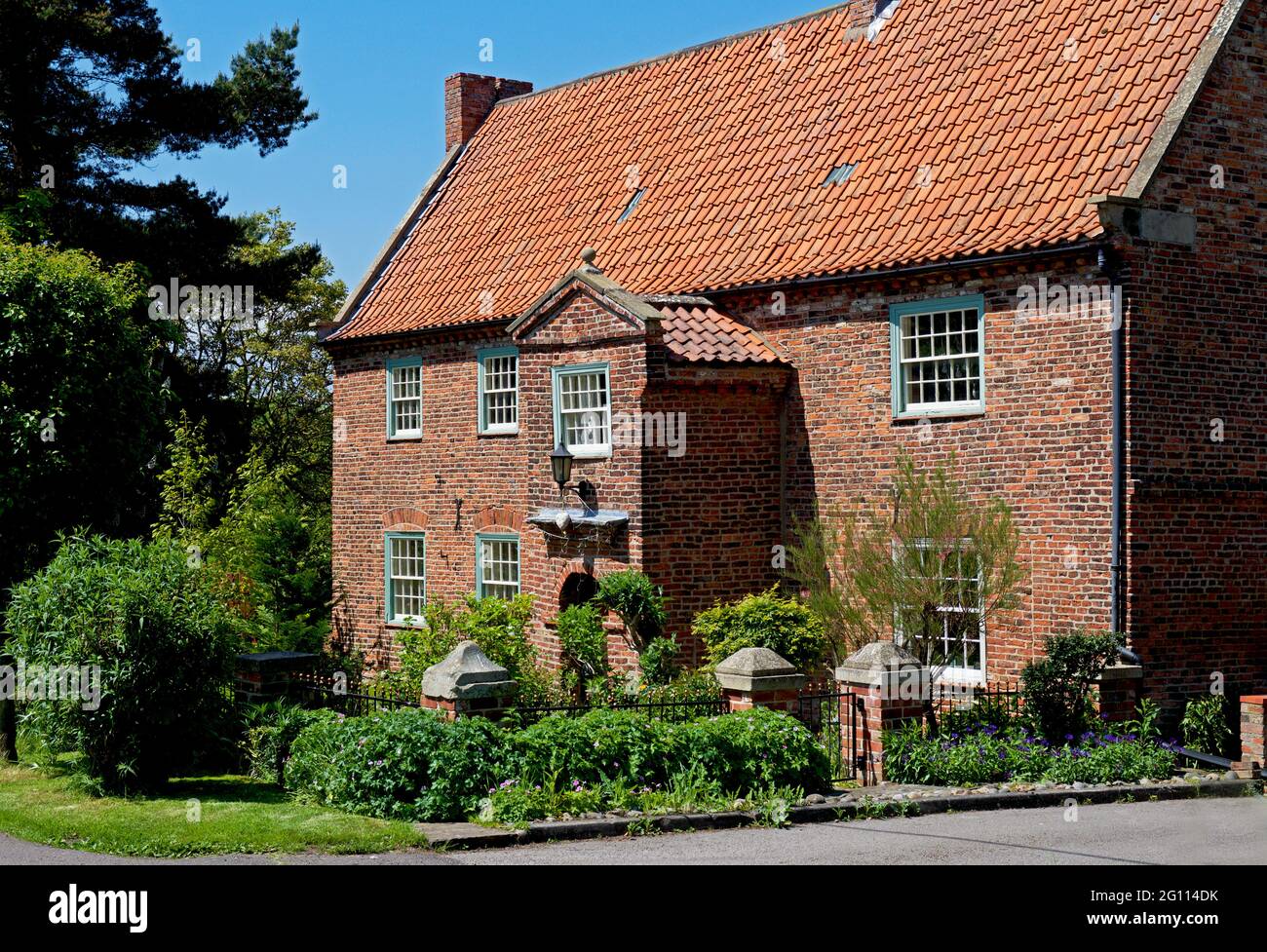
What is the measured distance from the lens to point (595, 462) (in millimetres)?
20516

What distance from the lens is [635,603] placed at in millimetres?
19422

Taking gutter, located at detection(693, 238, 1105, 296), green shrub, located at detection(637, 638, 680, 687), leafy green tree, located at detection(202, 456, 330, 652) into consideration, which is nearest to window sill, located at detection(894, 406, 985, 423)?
gutter, located at detection(693, 238, 1105, 296)

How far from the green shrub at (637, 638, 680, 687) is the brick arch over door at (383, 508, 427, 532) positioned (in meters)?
8.69

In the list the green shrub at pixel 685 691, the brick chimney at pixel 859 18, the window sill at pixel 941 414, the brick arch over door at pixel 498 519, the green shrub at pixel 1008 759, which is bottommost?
the green shrub at pixel 1008 759

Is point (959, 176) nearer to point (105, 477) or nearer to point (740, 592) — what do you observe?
point (740, 592)

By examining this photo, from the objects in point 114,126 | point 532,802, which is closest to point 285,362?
point 114,126

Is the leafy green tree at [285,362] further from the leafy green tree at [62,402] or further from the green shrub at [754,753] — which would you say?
the green shrub at [754,753]

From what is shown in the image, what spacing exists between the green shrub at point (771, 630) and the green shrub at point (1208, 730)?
4.44 m

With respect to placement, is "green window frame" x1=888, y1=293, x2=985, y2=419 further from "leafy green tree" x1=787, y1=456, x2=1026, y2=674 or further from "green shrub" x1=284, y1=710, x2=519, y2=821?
"green shrub" x1=284, y1=710, x2=519, y2=821

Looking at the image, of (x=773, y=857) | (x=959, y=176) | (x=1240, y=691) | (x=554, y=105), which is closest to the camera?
(x=773, y=857)

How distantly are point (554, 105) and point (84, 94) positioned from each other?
10005mm

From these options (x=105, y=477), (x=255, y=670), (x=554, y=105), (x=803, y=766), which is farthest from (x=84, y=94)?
(x=803, y=766)

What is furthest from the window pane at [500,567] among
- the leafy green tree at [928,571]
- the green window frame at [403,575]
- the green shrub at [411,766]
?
the green shrub at [411,766]

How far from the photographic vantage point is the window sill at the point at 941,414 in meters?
18.2
